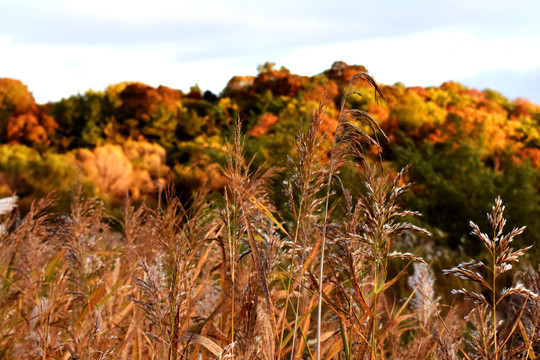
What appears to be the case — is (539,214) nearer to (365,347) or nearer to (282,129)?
(365,347)

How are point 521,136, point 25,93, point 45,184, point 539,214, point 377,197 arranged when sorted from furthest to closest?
point 25,93
point 521,136
point 45,184
point 539,214
point 377,197

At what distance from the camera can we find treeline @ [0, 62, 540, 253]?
434 inches

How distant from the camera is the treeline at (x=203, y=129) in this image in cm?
1102

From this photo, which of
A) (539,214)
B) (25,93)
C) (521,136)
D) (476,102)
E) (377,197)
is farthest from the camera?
(25,93)

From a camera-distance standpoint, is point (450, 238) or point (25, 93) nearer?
point (450, 238)

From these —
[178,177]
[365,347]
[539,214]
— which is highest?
[365,347]

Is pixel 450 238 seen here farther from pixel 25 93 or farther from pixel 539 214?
pixel 25 93

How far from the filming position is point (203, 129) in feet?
52.2

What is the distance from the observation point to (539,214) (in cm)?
626

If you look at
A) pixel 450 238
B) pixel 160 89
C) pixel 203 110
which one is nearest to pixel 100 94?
pixel 160 89

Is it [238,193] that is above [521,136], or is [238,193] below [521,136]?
above

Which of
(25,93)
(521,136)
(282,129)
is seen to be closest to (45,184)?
(282,129)

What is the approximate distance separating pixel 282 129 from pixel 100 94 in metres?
7.66

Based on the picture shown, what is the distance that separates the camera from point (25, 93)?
19.2 m
